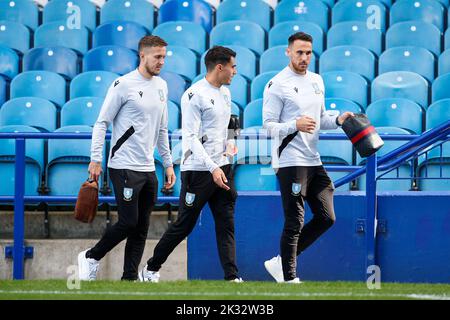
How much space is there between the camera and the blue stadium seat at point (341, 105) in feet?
34.3

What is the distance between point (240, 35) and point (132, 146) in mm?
4527

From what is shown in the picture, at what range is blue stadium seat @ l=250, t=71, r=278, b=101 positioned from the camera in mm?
11117

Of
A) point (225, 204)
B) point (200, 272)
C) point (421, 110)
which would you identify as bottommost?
point (200, 272)

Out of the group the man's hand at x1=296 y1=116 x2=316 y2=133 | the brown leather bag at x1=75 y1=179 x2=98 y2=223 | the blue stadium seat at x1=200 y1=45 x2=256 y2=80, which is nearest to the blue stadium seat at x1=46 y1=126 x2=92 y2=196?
the blue stadium seat at x1=200 y1=45 x2=256 y2=80

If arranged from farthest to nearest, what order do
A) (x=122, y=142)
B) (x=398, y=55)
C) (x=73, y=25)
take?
1. (x=73, y=25)
2. (x=398, y=55)
3. (x=122, y=142)

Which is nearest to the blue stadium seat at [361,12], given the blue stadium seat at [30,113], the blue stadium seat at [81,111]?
the blue stadium seat at [81,111]

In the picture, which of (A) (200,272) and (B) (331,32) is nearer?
(A) (200,272)

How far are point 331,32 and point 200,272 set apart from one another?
420 cm

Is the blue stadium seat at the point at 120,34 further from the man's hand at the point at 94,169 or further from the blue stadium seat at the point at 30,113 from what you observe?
the man's hand at the point at 94,169

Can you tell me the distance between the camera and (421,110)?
34.8ft

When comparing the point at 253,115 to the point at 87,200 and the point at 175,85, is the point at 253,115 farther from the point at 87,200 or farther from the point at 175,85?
the point at 87,200
